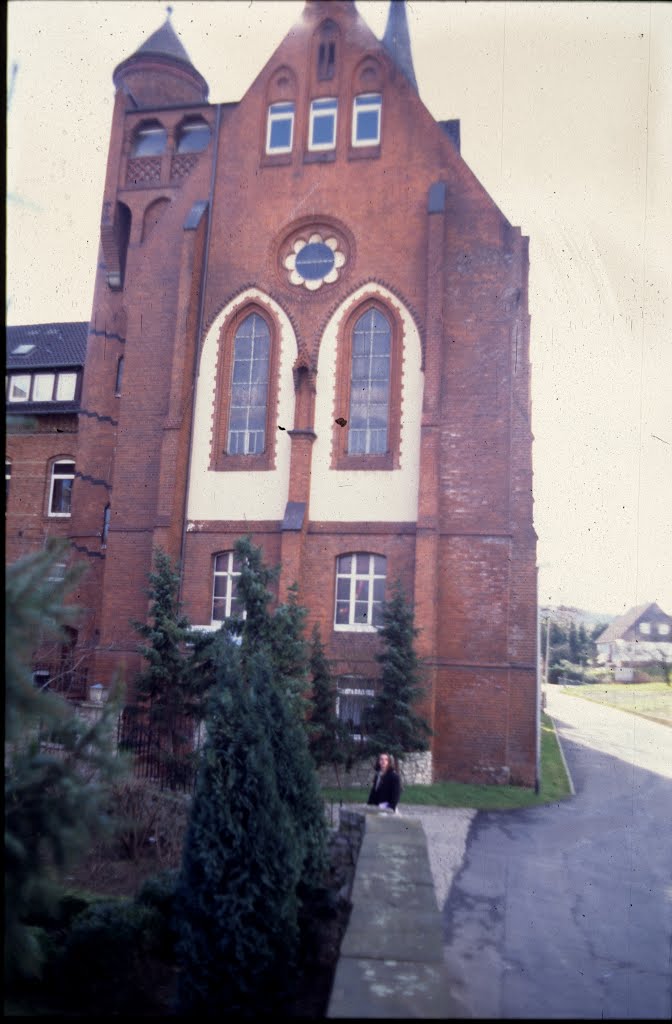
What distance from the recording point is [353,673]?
18.8 m

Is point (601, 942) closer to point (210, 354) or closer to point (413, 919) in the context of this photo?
point (413, 919)

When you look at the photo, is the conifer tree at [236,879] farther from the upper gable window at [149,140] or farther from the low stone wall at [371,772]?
the upper gable window at [149,140]

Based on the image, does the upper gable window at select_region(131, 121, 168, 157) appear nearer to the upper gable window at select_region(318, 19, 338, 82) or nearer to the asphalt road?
the upper gable window at select_region(318, 19, 338, 82)

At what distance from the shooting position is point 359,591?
1956cm

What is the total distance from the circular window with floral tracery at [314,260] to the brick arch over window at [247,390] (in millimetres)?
1323

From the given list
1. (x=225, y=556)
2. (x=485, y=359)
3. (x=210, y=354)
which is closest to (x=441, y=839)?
(x=225, y=556)

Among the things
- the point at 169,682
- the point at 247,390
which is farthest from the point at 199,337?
the point at 169,682

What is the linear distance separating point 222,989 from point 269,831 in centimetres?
117

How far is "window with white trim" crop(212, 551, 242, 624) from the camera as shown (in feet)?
66.1

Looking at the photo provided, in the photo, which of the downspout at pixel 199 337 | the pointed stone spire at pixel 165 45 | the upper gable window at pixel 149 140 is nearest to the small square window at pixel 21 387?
the upper gable window at pixel 149 140

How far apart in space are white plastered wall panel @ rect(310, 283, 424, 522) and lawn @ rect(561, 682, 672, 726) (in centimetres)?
656

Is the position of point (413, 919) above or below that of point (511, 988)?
above

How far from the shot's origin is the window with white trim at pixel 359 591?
63.7 feet

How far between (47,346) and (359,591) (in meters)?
17.3
